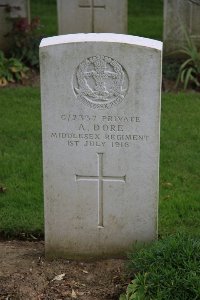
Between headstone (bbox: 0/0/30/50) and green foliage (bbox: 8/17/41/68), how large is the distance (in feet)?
0.53

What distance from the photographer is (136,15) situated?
46.0ft

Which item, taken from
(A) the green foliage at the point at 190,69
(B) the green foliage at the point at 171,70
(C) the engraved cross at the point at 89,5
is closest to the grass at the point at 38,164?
(A) the green foliage at the point at 190,69

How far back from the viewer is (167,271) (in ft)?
13.1

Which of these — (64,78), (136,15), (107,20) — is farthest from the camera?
(136,15)

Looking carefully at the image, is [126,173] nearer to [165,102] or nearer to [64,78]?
[64,78]

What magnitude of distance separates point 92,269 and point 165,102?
410 centimetres

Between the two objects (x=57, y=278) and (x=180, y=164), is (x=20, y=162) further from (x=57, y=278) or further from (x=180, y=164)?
(x=57, y=278)

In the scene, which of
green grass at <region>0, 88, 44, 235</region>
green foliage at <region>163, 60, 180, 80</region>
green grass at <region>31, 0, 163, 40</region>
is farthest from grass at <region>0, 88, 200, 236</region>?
green grass at <region>31, 0, 163, 40</region>

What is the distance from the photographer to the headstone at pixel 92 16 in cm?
970

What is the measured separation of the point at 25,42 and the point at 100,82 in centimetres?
549

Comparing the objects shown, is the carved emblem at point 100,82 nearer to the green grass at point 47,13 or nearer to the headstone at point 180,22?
the headstone at point 180,22

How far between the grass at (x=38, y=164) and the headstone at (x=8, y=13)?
4.19 ft

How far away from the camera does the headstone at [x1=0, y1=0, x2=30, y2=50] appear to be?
9695mm

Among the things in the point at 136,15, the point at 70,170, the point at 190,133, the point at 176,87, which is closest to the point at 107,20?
the point at 176,87
